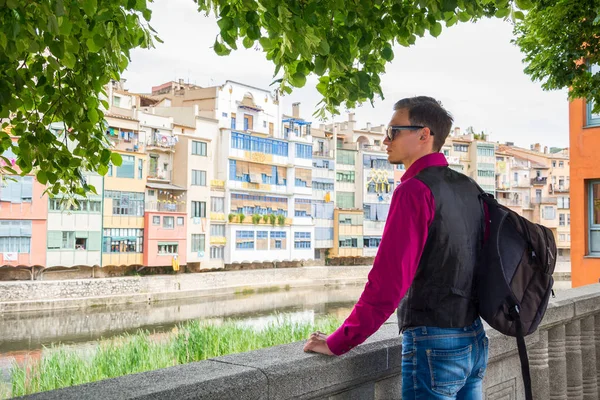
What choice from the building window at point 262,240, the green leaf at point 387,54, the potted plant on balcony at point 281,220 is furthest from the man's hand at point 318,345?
the potted plant on balcony at point 281,220

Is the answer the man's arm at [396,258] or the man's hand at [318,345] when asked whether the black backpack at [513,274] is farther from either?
the man's hand at [318,345]

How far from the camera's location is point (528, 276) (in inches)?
76.9

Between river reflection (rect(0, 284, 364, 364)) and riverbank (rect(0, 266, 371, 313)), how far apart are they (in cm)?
47

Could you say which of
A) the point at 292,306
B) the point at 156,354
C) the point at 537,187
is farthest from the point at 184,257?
the point at 537,187

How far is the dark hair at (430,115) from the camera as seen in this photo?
199cm

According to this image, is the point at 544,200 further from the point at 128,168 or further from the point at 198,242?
the point at 128,168

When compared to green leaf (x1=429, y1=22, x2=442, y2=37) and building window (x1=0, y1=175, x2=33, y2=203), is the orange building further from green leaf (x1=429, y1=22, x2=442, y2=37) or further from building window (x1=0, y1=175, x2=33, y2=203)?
building window (x1=0, y1=175, x2=33, y2=203)

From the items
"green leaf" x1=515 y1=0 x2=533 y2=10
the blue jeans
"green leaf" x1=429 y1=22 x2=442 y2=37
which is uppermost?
"green leaf" x1=515 y1=0 x2=533 y2=10

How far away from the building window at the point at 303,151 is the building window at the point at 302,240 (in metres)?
5.65

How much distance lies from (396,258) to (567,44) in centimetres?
636

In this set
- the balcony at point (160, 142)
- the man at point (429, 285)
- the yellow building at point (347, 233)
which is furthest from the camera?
the yellow building at point (347, 233)

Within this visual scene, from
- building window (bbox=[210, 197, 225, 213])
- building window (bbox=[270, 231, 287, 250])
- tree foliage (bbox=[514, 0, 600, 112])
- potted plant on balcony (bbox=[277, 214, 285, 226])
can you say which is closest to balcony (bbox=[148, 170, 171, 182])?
building window (bbox=[210, 197, 225, 213])

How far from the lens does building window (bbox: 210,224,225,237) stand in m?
40.9

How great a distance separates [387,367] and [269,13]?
60.6 inches
